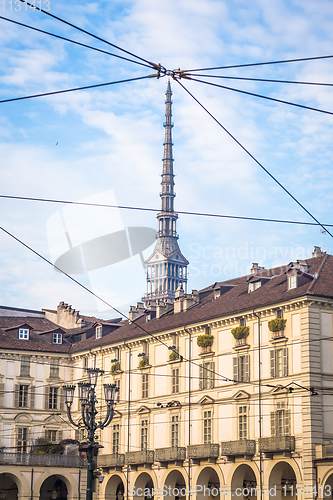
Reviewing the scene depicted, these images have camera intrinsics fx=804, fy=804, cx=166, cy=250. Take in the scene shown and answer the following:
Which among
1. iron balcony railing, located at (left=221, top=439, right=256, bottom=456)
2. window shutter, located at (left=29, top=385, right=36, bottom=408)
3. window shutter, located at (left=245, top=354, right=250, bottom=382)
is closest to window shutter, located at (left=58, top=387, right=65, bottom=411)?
window shutter, located at (left=29, top=385, right=36, bottom=408)

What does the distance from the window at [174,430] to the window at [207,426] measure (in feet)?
10.5

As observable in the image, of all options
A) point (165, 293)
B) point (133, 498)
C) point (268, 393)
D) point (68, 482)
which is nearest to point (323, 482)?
point (268, 393)

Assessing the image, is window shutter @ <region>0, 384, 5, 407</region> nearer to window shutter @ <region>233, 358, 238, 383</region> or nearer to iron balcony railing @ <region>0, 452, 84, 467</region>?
iron balcony railing @ <region>0, 452, 84, 467</region>

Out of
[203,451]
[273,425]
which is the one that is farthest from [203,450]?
[273,425]

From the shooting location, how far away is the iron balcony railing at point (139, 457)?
58.8 meters

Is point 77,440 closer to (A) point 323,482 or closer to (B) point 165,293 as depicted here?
(A) point 323,482

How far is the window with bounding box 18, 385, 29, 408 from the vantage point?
68.0 m

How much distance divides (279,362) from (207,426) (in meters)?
→ 8.20

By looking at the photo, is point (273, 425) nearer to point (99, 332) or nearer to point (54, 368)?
point (99, 332)

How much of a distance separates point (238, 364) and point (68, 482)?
20.7 m

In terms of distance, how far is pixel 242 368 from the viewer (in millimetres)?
53125

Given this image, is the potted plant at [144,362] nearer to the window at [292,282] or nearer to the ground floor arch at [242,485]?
the ground floor arch at [242,485]

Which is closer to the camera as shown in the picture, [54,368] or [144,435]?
[144,435]

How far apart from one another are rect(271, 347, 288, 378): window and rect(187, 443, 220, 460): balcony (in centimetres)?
688
